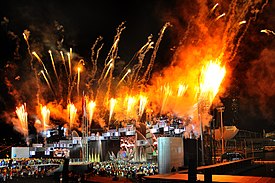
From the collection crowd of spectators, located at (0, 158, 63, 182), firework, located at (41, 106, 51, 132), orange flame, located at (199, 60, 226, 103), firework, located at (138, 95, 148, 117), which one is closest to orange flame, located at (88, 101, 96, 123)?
firework, located at (138, 95, 148, 117)

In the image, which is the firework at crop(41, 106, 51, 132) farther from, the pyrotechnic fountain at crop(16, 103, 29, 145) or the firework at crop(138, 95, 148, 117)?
the firework at crop(138, 95, 148, 117)

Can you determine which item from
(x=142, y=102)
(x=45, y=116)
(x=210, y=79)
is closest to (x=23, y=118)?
(x=45, y=116)

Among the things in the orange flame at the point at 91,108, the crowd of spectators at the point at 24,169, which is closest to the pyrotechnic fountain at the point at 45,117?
the orange flame at the point at 91,108

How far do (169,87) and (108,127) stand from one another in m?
19.0

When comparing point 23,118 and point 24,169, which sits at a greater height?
point 23,118

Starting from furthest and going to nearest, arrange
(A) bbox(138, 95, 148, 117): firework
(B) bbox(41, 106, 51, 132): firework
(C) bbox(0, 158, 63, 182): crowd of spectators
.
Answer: (B) bbox(41, 106, 51, 132): firework, (A) bbox(138, 95, 148, 117): firework, (C) bbox(0, 158, 63, 182): crowd of spectators

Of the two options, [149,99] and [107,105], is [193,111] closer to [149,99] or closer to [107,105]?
[149,99]

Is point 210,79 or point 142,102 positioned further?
point 142,102

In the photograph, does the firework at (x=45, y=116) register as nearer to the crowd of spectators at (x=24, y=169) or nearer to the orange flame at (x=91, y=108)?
the orange flame at (x=91, y=108)

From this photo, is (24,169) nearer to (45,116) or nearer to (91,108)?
(91,108)

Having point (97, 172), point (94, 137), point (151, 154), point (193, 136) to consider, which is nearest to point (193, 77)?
point (193, 136)

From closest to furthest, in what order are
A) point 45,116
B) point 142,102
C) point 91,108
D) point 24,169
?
point 24,169
point 142,102
point 91,108
point 45,116

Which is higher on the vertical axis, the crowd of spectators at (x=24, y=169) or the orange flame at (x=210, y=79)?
the orange flame at (x=210, y=79)

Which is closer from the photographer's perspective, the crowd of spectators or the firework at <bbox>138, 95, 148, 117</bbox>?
the crowd of spectators
